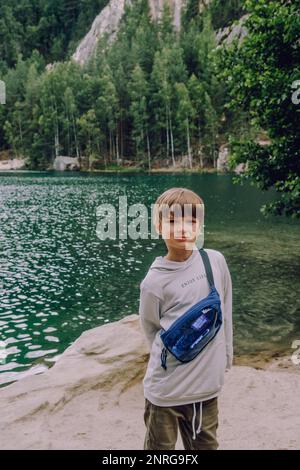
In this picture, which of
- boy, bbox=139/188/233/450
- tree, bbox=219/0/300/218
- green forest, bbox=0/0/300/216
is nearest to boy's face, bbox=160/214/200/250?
boy, bbox=139/188/233/450

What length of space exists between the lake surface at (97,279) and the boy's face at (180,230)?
8.56 meters

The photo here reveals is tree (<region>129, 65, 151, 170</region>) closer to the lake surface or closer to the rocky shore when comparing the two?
the lake surface

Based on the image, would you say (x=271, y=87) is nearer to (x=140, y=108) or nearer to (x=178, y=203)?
(x=178, y=203)

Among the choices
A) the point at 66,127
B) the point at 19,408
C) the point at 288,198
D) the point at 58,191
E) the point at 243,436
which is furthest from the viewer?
the point at 66,127

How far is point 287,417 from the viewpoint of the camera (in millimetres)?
7355

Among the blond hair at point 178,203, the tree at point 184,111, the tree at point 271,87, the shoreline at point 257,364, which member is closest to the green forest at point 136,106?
the tree at point 184,111

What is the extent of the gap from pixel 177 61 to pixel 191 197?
10964 centimetres

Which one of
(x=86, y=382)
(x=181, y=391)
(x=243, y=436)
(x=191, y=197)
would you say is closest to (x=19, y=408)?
(x=86, y=382)

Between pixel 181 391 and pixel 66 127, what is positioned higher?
pixel 66 127

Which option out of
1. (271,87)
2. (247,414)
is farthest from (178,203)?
(271,87)

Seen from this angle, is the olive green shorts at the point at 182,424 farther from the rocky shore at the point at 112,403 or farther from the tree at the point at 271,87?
the tree at the point at 271,87

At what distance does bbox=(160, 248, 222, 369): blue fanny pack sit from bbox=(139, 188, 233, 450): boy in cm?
5

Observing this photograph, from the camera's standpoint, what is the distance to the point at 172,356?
4.03m
